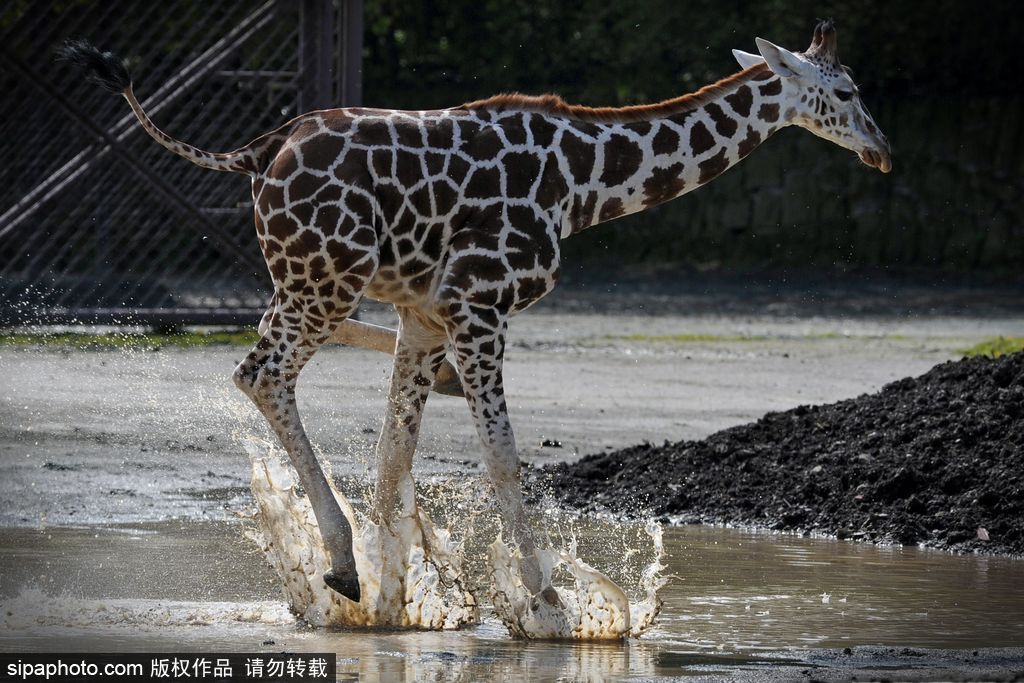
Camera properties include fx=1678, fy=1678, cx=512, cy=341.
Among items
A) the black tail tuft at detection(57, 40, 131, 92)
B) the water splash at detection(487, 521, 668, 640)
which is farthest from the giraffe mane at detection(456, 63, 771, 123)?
the water splash at detection(487, 521, 668, 640)

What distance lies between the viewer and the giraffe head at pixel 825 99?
671 cm

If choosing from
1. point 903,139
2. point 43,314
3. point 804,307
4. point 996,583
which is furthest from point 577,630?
point 903,139

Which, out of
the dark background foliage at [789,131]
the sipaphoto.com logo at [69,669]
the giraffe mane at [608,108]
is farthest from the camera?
the dark background foliage at [789,131]

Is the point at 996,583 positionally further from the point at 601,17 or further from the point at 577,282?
the point at 601,17

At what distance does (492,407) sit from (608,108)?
1.32 metres

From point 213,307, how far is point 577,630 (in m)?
9.55

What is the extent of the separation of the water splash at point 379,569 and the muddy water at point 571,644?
0.13m

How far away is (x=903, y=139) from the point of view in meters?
22.8

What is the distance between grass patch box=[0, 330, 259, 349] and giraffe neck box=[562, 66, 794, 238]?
736cm

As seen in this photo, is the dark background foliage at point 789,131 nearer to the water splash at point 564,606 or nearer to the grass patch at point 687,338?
the grass patch at point 687,338

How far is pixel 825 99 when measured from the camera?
6.73 metres

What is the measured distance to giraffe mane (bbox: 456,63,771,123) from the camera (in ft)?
21.1

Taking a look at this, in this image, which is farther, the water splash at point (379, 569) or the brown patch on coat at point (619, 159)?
the brown patch on coat at point (619, 159)

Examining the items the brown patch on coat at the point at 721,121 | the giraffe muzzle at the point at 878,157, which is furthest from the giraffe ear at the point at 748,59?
the giraffe muzzle at the point at 878,157
